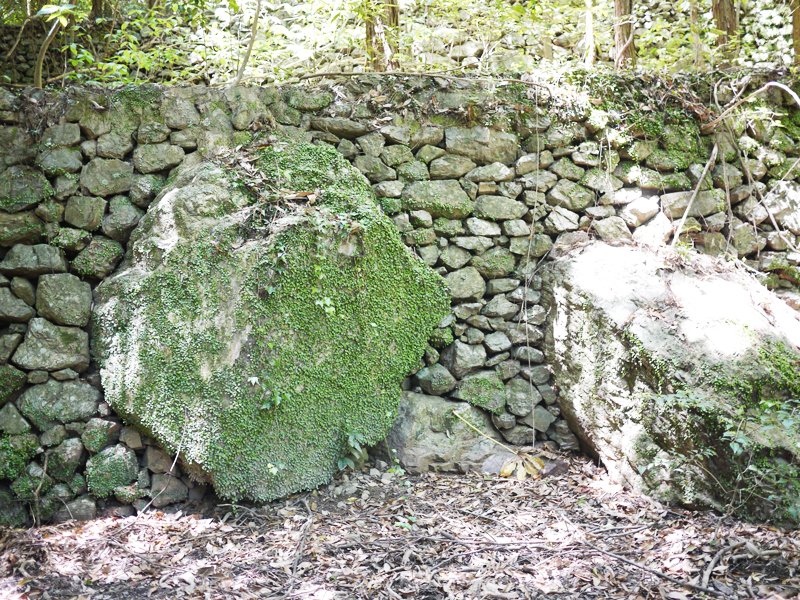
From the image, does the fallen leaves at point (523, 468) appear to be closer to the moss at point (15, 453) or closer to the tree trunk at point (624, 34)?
the moss at point (15, 453)

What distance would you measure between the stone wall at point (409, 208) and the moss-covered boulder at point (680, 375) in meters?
0.30

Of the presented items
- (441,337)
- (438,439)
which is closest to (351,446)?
(438,439)

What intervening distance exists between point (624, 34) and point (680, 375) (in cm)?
339

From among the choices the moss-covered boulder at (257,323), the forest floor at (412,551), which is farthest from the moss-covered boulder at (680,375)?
the moss-covered boulder at (257,323)

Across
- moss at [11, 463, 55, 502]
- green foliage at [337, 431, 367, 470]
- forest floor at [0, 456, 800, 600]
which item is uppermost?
moss at [11, 463, 55, 502]

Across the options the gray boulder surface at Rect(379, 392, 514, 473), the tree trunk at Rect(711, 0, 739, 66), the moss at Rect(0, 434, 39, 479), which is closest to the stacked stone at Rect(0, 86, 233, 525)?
the moss at Rect(0, 434, 39, 479)

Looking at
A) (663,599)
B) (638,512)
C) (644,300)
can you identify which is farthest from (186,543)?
(644,300)

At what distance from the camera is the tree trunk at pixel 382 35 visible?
4.45 metres

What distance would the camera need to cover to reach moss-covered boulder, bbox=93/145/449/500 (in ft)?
9.48

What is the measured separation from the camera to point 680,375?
2.94 meters

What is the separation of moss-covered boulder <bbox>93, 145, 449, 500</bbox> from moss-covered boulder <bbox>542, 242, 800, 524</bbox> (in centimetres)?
130

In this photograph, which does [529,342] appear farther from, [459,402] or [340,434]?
[340,434]

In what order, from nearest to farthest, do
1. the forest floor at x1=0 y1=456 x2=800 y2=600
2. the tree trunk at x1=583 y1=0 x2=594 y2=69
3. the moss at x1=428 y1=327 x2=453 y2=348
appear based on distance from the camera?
the forest floor at x1=0 y1=456 x2=800 y2=600 < the moss at x1=428 y1=327 x2=453 y2=348 < the tree trunk at x1=583 y1=0 x2=594 y2=69

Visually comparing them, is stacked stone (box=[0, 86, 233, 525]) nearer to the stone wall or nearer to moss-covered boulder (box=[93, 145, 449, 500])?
the stone wall
